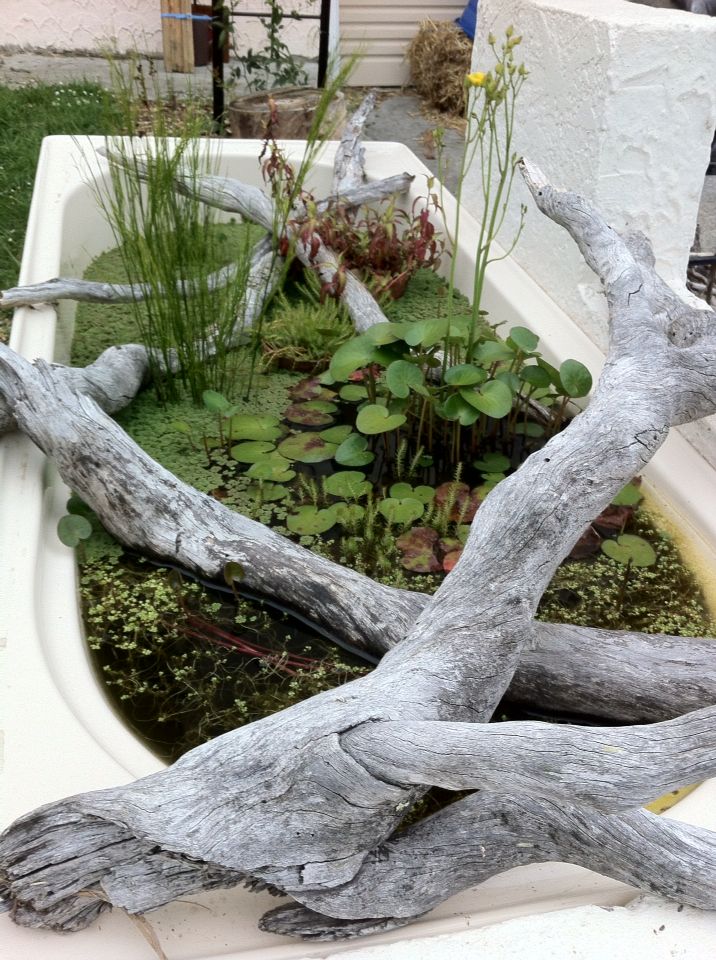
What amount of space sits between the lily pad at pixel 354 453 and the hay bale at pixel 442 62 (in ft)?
13.3

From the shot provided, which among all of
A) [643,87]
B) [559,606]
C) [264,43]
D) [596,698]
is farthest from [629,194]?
[264,43]

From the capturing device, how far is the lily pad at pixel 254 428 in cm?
223

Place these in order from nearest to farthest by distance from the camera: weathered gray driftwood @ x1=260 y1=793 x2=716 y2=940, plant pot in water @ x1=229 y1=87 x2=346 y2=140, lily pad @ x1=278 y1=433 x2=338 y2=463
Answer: weathered gray driftwood @ x1=260 y1=793 x2=716 y2=940
lily pad @ x1=278 y1=433 x2=338 y2=463
plant pot in water @ x1=229 y1=87 x2=346 y2=140

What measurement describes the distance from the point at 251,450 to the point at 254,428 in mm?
94

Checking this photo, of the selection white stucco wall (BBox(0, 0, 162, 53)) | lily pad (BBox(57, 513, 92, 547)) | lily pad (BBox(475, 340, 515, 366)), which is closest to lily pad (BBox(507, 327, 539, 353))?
lily pad (BBox(475, 340, 515, 366))

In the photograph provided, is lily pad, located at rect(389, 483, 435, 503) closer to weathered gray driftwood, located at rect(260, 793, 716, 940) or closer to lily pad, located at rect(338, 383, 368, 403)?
lily pad, located at rect(338, 383, 368, 403)

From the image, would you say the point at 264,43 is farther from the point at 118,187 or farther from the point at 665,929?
the point at 665,929

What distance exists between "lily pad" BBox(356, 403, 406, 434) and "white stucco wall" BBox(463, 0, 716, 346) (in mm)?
621

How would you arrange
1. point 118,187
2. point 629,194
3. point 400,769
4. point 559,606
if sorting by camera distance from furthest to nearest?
1. point 629,194
2. point 118,187
3. point 559,606
4. point 400,769

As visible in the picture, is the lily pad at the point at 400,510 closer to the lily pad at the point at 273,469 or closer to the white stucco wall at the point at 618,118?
the lily pad at the point at 273,469

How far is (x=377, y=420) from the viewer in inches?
80.7

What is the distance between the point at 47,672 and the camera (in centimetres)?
137

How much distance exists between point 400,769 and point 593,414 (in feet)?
2.43

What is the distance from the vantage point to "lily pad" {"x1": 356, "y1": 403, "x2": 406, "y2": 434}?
2.03 metres
